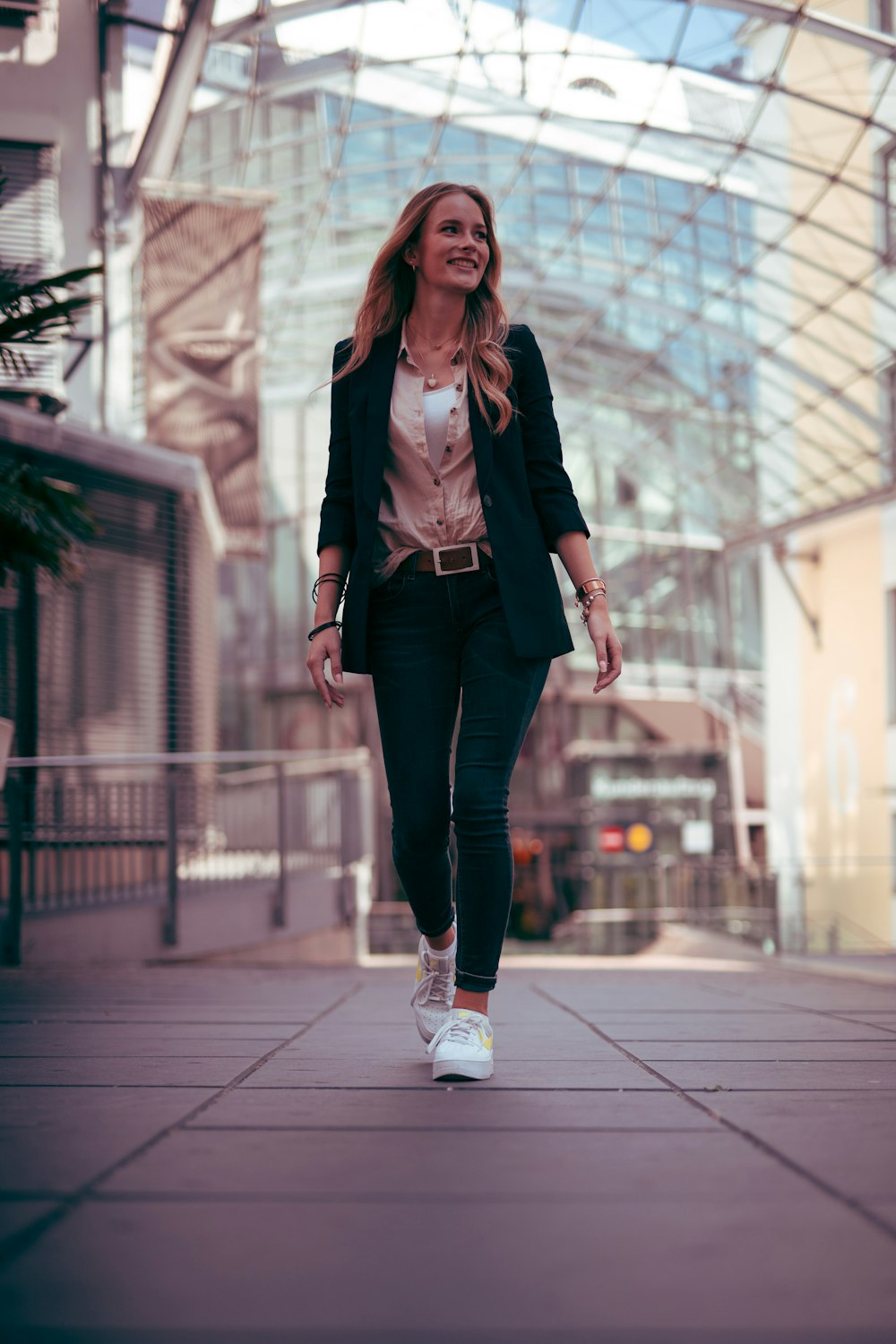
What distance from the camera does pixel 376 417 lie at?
3.41m

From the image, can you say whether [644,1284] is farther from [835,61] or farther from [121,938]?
[835,61]

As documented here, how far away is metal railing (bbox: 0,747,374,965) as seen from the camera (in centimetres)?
834

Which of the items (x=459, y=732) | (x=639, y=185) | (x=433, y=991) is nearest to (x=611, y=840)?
(x=639, y=185)

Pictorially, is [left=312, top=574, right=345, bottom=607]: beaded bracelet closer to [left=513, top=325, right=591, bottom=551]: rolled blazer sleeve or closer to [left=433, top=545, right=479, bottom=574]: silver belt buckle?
[left=433, top=545, right=479, bottom=574]: silver belt buckle

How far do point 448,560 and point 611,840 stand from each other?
2779cm

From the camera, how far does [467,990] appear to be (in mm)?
3162

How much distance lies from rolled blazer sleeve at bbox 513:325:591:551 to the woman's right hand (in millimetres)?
519

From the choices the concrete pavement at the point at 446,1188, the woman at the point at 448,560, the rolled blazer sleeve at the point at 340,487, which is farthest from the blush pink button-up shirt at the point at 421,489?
the concrete pavement at the point at 446,1188

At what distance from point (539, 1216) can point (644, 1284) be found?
0.30 meters

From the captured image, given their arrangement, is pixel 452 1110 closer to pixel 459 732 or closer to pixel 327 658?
pixel 459 732

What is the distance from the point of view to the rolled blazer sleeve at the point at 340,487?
3541mm

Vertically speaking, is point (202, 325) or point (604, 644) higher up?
point (202, 325)

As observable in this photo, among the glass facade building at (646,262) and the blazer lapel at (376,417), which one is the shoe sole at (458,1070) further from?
the glass facade building at (646,262)

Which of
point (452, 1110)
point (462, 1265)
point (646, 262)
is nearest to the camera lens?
point (462, 1265)
